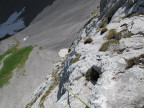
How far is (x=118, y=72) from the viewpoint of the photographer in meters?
9.38

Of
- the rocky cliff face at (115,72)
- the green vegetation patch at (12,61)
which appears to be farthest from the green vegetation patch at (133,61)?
the green vegetation patch at (12,61)

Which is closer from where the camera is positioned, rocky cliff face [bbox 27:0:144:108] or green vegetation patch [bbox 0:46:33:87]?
rocky cliff face [bbox 27:0:144:108]

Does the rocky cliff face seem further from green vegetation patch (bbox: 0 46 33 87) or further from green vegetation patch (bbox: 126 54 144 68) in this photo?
green vegetation patch (bbox: 0 46 33 87)

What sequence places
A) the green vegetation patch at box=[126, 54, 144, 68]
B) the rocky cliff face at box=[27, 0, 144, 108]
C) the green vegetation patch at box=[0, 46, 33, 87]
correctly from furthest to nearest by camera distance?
the green vegetation patch at box=[0, 46, 33, 87] → the green vegetation patch at box=[126, 54, 144, 68] → the rocky cliff face at box=[27, 0, 144, 108]

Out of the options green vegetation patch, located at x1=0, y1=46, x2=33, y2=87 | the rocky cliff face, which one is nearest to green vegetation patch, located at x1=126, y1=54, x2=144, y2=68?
the rocky cliff face

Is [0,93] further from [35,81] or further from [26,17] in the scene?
[26,17]

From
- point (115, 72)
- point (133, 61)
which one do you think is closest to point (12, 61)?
point (115, 72)

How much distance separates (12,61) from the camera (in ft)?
224

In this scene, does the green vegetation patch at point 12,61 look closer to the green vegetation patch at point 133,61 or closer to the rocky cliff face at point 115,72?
the rocky cliff face at point 115,72

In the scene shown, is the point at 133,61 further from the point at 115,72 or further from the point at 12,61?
the point at 12,61

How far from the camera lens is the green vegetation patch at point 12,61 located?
57.8 metres

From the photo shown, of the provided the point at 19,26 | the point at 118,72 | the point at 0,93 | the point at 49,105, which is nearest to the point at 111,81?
the point at 118,72

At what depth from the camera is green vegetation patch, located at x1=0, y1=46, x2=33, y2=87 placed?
57787mm

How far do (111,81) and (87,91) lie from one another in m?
2.78
